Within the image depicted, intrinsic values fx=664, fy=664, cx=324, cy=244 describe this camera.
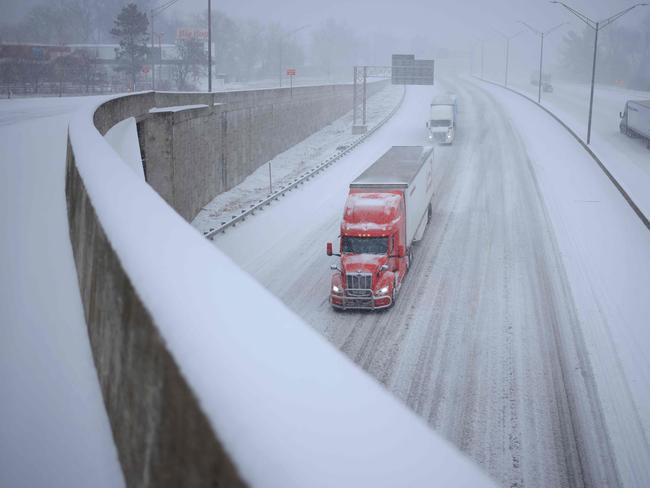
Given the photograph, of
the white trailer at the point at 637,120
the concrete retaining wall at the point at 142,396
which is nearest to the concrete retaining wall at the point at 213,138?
the concrete retaining wall at the point at 142,396

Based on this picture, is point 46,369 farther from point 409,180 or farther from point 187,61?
point 187,61

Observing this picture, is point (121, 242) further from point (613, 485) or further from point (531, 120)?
point (531, 120)

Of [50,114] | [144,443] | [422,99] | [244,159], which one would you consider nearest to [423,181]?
[50,114]

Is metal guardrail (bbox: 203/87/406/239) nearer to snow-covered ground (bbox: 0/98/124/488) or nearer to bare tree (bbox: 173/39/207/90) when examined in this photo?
snow-covered ground (bbox: 0/98/124/488)

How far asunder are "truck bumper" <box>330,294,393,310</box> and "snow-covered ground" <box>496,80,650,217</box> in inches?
597

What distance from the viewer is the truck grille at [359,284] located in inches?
804

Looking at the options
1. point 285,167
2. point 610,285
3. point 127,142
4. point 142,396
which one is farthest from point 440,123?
point 142,396

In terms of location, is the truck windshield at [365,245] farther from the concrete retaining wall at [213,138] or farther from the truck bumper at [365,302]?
the concrete retaining wall at [213,138]

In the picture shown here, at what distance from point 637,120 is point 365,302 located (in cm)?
3758

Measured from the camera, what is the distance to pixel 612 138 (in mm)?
52312

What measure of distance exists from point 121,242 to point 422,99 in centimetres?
8438

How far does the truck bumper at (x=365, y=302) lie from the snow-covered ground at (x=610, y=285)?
18.9 feet

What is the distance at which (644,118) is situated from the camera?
4691 centimetres

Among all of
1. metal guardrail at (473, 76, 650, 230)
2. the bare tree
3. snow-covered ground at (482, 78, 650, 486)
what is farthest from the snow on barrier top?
the bare tree
